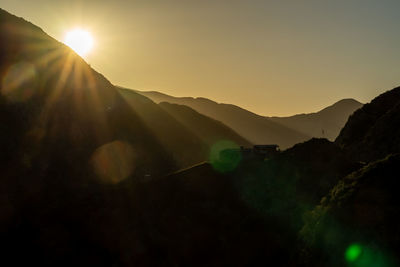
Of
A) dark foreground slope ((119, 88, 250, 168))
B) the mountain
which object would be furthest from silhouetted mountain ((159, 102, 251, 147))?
the mountain

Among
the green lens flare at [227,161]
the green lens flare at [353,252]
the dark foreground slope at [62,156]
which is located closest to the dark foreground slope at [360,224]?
the green lens flare at [353,252]

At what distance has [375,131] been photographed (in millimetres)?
77750

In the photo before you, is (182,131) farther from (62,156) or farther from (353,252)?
(353,252)

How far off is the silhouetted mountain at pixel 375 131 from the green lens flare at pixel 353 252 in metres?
40.7

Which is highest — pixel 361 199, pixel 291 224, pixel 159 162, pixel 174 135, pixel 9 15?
pixel 9 15

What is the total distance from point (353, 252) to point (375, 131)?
193 feet

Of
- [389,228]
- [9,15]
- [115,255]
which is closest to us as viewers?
[389,228]

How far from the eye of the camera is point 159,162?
86.2m

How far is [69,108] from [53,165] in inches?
695

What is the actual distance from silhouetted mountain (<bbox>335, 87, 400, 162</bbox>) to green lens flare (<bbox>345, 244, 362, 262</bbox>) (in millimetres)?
40696

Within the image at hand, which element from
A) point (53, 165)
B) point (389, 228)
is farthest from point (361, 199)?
point (53, 165)

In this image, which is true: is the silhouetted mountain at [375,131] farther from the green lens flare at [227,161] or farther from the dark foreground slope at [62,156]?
the dark foreground slope at [62,156]

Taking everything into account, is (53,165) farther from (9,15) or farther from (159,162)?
(9,15)

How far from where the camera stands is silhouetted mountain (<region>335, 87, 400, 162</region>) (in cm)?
7125
